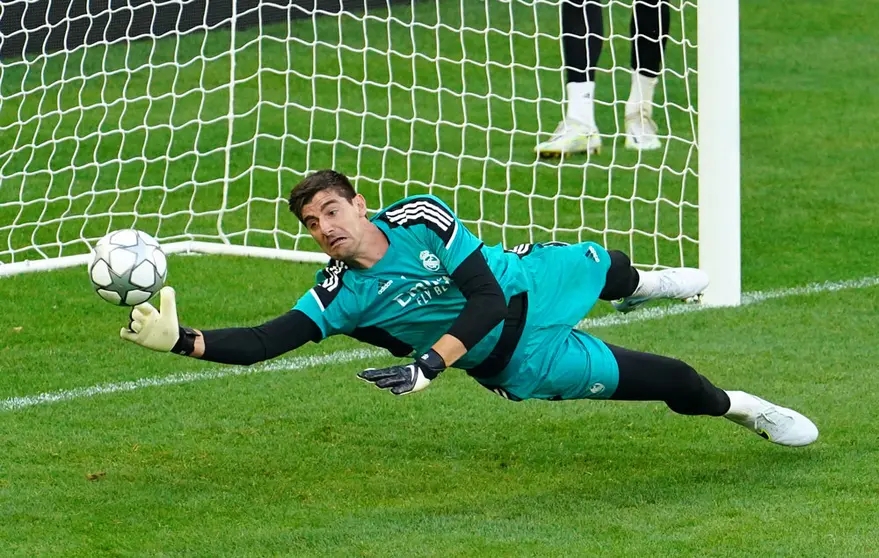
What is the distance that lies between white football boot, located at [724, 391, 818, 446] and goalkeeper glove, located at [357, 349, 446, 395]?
4.60 ft

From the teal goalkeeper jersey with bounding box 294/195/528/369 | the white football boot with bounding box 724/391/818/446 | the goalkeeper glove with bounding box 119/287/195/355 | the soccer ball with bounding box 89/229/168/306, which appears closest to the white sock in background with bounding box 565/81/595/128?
the white football boot with bounding box 724/391/818/446

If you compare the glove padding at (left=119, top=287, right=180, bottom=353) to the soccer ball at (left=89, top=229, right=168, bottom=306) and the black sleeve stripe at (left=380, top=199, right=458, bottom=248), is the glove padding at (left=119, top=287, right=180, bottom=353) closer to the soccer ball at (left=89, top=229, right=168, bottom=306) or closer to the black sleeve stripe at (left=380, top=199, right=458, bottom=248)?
the soccer ball at (left=89, top=229, right=168, bottom=306)

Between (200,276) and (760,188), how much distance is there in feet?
13.4

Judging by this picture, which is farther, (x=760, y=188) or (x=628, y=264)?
(x=760, y=188)

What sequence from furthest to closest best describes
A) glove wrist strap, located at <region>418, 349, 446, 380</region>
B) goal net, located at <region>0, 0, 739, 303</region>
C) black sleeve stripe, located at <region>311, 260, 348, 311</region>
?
1. goal net, located at <region>0, 0, 739, 303</region>
2. black sleeve stripe, located at <region>311, 260, 348, 311</region>
3. glove wrist strap, located at <region>418, 349, 446, 380</region>

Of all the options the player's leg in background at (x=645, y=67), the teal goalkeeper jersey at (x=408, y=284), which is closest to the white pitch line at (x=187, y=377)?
Result: the teal goalkeeper jersey at (x=408, y=284)

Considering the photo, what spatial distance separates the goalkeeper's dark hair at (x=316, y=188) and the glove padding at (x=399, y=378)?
72 cm

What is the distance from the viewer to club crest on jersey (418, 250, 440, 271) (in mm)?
5054

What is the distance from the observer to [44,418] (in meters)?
6.26

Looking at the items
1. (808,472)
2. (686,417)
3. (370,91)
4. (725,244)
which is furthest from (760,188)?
(808,472)

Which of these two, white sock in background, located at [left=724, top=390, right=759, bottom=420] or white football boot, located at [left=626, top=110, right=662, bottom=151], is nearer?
white sock in background, located at [left=724, top=390, right=759, bottom=420]

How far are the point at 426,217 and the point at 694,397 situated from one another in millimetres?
1164

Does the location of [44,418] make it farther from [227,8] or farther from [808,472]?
[227,8]

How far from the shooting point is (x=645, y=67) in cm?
1031
